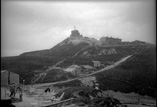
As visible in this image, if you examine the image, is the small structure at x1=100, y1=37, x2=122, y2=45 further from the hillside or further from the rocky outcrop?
the rocky outcrop

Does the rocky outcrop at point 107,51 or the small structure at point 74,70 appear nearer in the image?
the small structure at point 74,70

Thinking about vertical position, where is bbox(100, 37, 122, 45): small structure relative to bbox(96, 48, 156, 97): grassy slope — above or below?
above

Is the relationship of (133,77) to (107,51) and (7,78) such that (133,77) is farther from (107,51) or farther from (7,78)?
(7,78)

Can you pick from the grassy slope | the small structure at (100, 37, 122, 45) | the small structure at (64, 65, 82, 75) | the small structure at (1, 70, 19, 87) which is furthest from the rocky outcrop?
the small structure at (1, 70, 19, 87)

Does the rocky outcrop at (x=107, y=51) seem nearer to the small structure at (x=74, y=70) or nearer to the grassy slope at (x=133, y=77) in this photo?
the grassy slope at (x=133, y=77)

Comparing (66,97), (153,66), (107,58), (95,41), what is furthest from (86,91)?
(95,41)

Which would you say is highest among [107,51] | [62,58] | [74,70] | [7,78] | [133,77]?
[107,51]

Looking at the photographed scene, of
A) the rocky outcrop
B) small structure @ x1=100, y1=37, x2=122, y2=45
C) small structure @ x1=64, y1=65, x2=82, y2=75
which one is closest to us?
small structure @ x1=64, y1=65, x2=82, y2=75

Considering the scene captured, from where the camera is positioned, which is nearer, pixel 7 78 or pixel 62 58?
pixel 7 78

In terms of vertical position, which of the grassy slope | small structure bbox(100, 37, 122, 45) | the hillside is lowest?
the grassy slope

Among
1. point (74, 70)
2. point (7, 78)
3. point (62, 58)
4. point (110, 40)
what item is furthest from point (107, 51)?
point (7, 78)

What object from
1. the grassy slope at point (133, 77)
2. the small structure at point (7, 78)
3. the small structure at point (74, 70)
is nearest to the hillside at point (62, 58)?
the small structure at point (74, 70)
